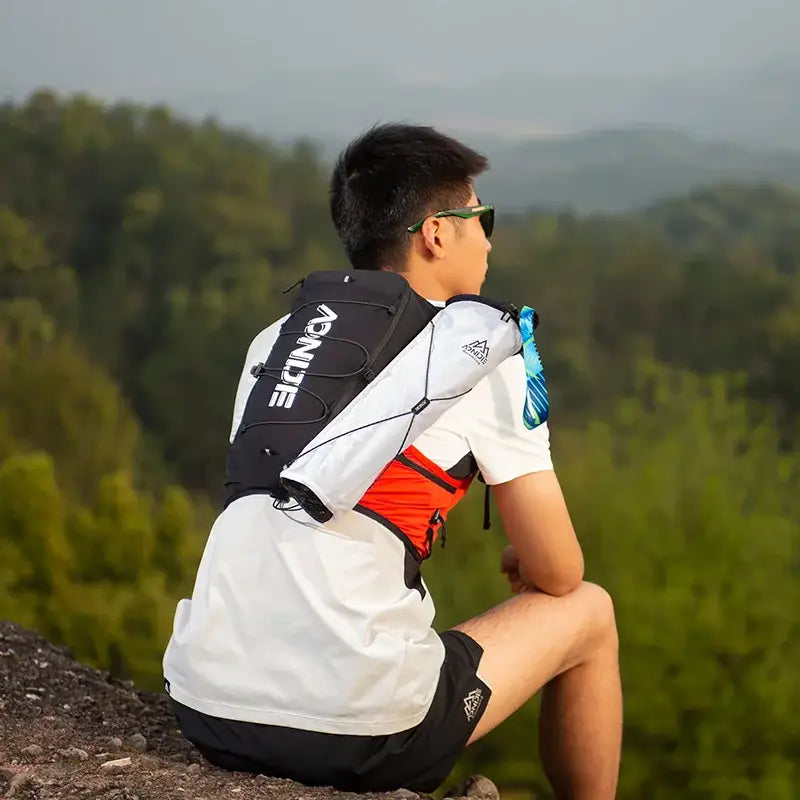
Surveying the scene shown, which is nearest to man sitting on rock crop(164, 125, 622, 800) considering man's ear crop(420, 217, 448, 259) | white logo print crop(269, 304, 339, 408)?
man's ear crop(420, 217, 448, 259)

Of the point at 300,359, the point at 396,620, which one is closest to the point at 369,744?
the point at 396,620

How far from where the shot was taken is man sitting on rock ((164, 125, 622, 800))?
153 centimetres

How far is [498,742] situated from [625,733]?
0.35 meters

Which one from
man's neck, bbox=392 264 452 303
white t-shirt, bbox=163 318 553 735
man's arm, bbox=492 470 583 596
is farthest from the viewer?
man's neck, bbox=392 264 452 303

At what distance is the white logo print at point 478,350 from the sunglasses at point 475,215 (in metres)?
0.31

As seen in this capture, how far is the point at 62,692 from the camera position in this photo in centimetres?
216

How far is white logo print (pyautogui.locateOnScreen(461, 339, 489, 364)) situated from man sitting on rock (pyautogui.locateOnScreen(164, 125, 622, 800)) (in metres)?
0.07

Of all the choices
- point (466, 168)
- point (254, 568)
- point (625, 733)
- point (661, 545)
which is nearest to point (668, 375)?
point (661, 545)

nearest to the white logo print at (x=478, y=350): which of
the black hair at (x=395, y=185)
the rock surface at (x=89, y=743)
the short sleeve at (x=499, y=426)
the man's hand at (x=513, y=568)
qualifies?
the short sleeve at (x=499, y=426)

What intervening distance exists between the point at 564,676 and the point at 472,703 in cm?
22

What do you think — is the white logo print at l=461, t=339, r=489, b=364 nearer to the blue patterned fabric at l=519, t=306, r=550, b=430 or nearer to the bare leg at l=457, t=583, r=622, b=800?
the blue patterned fabric at l=519, t=306, r=550, b=430

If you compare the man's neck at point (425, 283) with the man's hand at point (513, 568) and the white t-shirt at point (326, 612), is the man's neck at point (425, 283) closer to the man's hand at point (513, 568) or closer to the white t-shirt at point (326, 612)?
the white t-shirt at point (326, 612)

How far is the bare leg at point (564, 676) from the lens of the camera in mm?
1721

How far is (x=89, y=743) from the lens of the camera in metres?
1.85
